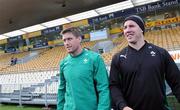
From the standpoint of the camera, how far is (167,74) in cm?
199

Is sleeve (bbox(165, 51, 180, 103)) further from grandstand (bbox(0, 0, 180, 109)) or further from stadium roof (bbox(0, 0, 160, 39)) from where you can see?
stadium roof (bbox(0, 0, 160, 39))

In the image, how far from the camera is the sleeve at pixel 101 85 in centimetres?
213

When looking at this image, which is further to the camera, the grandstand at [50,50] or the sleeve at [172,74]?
the grandstand at [50,50]

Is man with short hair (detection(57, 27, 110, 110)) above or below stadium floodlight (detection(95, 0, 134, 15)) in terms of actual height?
below

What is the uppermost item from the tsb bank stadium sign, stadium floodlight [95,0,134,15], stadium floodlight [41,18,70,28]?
stadium floodlight [95,0,134,15]

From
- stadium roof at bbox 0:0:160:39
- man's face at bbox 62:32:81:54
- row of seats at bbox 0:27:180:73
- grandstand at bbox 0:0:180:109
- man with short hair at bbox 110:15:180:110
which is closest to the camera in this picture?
man with short hair at bbox 110:15:180:110

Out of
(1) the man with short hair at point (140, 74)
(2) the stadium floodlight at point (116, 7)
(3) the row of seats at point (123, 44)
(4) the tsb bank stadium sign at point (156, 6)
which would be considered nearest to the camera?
(1) the man with short hair at point (140, 74)

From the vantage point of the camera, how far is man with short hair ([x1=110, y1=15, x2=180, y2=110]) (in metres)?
1.91

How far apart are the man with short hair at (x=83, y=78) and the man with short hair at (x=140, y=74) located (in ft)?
0.60

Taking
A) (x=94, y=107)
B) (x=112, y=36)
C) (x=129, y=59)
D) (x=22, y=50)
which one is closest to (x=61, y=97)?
(x=94, y=107)

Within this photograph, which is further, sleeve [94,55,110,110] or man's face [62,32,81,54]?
man's face [62,32,81,54]

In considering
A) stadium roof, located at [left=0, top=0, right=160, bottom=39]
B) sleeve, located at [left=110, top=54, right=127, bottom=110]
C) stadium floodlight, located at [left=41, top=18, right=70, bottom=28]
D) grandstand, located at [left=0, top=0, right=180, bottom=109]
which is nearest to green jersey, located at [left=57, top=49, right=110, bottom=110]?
sleeve, located at [left=110, top=54, right=127, bottom=110]

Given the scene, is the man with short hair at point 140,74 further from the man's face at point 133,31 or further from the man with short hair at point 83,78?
the man with short hair at point 83,78

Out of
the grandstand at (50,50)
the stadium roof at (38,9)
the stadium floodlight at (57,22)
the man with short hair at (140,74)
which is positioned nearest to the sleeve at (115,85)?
the man with short hair at (140,74)
